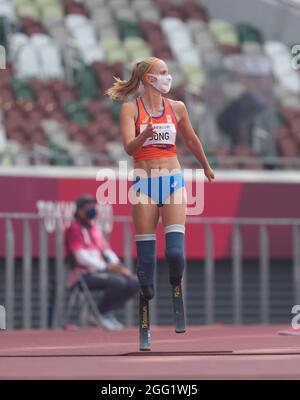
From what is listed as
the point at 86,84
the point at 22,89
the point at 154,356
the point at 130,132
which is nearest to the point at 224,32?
the point at 86,84

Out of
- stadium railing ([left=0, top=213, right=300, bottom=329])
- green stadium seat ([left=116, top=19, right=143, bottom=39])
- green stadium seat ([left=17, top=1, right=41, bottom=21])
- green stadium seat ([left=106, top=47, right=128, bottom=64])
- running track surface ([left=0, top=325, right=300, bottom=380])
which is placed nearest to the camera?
running track surface ([left=0, top=325, right=300, bottom=380])

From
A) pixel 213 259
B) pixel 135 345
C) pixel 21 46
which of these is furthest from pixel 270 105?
pixel 135 345

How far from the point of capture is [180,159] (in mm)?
18656

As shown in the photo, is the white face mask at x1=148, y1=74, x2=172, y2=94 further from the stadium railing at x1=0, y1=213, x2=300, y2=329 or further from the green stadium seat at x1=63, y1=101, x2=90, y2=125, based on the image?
the green stadium seat at x1=63, y1=101, x2=90, y2=125

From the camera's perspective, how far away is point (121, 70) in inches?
851

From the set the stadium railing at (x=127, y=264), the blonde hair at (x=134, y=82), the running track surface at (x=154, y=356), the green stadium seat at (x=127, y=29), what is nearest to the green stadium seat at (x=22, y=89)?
the green stadium seat at (x=127, y=29)

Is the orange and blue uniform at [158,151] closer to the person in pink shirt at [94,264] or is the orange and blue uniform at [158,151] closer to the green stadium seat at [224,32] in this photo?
the person in pink shirt at [94,264]

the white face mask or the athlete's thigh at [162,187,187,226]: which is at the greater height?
the white face mask

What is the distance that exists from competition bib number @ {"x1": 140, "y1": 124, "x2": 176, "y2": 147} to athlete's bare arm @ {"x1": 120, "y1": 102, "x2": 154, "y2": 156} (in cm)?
9

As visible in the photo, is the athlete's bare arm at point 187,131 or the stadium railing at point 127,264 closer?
the athlete's bare arm at point 187,131

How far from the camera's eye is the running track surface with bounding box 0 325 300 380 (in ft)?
25.3

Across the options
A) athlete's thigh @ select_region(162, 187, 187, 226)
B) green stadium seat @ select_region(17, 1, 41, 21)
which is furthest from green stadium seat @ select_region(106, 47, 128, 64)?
athlete's thigh @ select_region(162, 187, 187, 226)

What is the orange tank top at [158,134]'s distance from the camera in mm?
9500
